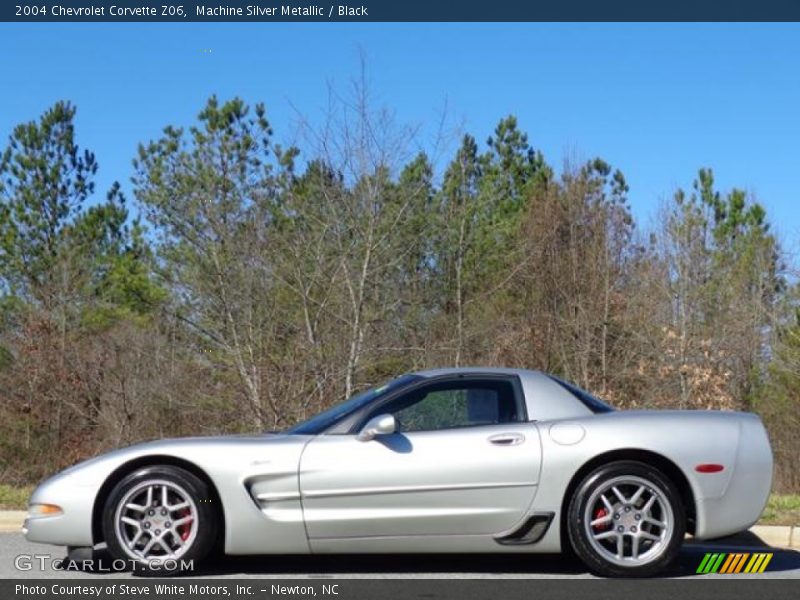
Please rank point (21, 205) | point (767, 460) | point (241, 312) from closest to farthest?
point (767, 460), point (241, 312), point (21, 205)

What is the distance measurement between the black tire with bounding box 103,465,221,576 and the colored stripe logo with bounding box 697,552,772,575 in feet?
9.80

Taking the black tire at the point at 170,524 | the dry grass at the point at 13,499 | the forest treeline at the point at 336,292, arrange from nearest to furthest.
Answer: the black tire at the point at 170,524
the dry grass at the point at 13,499
the forest treeline at the point at 336,292

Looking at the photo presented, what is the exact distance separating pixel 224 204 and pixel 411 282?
3.78 metres

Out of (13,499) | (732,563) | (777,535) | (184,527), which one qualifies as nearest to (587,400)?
(732,563)

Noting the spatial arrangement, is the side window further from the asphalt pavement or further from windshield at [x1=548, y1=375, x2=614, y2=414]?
the asphalt pavement

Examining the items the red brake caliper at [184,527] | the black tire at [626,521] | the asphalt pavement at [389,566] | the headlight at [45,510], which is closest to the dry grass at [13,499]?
the asphalt pavement at [389,566]

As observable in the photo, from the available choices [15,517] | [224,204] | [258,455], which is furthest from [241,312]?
[258,455]

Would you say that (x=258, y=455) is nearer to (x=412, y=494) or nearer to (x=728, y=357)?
(x=412, y=494)

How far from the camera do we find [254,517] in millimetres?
6215
